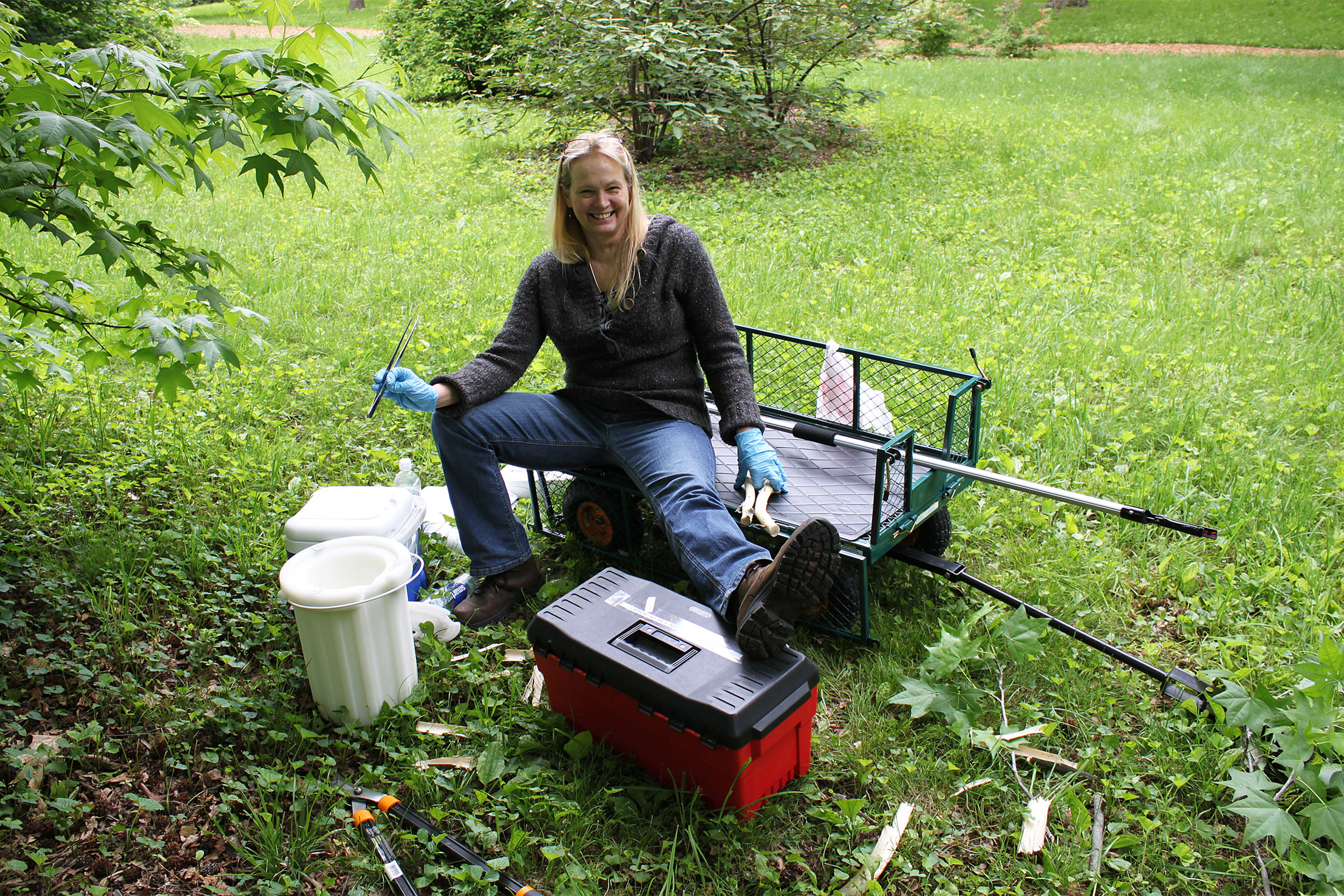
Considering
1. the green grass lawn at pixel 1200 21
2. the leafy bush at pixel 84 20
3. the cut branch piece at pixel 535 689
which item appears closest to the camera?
the cut branch piece at pixel 535 689

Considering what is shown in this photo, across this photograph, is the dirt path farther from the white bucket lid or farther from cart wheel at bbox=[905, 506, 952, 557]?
the white bucket lid

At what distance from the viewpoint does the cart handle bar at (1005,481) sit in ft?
8.38

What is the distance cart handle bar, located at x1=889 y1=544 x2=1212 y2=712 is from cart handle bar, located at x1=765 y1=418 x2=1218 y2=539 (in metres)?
0.30

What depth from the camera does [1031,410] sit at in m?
4.37

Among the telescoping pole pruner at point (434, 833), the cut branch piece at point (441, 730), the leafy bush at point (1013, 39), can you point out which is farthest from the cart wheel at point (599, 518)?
the leafy bush at point (1013, 39)

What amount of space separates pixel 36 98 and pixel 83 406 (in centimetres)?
284

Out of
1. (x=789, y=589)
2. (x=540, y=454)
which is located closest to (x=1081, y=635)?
(x=789, y=589)

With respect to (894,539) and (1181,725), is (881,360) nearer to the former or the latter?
(894,539)

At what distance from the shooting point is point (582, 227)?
3.26m

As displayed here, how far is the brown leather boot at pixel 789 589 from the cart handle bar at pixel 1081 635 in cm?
77

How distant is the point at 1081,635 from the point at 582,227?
82.0 inches

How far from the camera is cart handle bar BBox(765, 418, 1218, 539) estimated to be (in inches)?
101

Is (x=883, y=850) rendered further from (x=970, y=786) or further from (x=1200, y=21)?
(x=1200, y=21)

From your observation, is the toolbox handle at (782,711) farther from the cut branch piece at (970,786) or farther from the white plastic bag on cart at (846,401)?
the white plastic bag on cart at (846,401)
